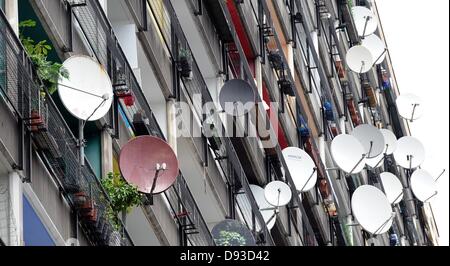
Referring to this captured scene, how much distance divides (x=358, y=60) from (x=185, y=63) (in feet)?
74.1

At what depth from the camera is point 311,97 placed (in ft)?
175

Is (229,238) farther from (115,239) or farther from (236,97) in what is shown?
(115,239)

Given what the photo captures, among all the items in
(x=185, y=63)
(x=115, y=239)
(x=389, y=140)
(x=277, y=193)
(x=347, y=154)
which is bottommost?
(x=115, y=239)

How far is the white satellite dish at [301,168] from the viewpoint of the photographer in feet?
149

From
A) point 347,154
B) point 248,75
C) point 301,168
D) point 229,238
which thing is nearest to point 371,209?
point 347,154

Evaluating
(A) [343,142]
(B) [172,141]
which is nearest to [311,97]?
(A) [343,142]

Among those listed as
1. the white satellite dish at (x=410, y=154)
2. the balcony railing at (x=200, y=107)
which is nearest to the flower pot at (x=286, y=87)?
the balcony railing at (x=200, y=107)

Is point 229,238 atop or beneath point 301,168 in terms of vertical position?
beneath

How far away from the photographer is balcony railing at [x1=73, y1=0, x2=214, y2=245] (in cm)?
2922

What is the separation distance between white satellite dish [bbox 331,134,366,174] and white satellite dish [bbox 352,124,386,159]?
3.28m

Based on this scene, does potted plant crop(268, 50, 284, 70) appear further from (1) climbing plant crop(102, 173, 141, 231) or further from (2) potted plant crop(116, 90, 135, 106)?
(1) climbing plant crop(102, 173, 141, 231)

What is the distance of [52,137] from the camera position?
2545cm

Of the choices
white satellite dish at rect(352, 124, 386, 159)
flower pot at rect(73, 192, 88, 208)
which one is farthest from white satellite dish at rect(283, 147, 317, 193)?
flower pot at rect(73, 192, 88, 208)
